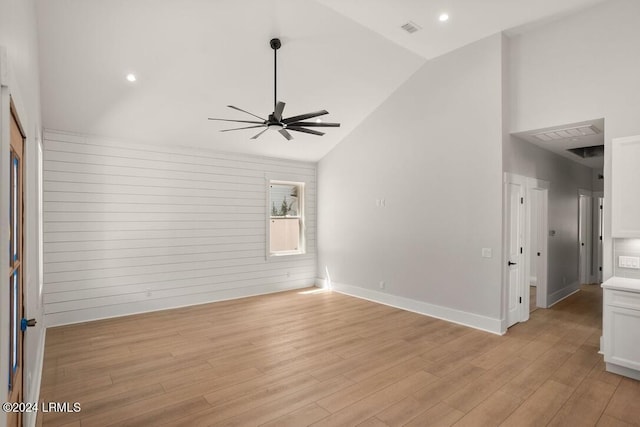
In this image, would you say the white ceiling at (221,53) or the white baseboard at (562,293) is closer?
the white ceiling at (221,53)

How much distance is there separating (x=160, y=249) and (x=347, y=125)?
417 centimetres

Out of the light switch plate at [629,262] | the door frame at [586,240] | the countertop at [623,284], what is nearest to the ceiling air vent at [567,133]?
the light switch plate at [629,262]

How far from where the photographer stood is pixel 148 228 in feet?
18.6

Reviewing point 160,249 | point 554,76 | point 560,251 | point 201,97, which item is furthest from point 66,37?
point 560,251

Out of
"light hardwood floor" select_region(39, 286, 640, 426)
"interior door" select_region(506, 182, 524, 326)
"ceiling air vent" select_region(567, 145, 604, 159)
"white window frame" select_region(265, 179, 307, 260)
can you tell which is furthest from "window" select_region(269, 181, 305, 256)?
"ceiling air vent" select_region(567, 145, 604, 159)

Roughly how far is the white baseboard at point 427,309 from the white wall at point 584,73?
1521 millimetres

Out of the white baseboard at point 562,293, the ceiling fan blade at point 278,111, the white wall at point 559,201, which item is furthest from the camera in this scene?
the white baseboard at point 562,293

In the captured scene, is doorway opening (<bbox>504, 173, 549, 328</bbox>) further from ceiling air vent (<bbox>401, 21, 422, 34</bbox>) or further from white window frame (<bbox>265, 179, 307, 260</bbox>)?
white window frame (<bbox>265, 179, 307, 260</bbox>)

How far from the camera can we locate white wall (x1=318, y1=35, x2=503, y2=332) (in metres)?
4.72

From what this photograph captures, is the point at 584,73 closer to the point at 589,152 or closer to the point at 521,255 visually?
the point at 521,255

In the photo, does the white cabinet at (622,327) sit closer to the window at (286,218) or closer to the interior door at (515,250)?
the interior door at (515,250)

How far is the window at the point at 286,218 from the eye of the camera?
24.3ft

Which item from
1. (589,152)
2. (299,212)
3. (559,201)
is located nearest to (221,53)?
(299,212)

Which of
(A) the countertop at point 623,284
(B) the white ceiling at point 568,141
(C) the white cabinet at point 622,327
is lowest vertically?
(C) the white cabinet at point 622,327
